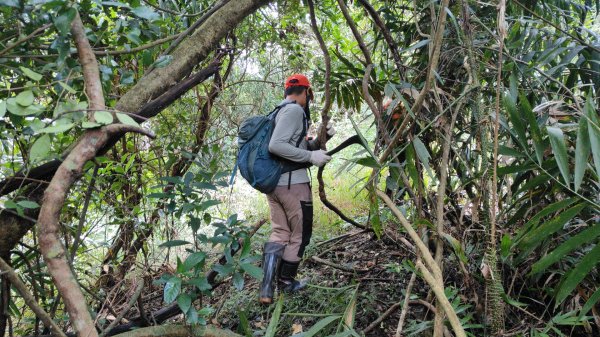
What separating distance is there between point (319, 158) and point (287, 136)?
0.25 m

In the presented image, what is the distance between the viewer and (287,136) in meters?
2.85

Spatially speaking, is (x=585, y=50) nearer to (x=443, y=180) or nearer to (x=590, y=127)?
(x=590, y=127)

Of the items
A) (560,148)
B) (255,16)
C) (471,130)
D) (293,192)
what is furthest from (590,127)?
(255,16)

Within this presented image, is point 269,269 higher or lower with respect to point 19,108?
lower

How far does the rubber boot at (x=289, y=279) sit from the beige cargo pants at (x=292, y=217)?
4cm

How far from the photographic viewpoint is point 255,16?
3.62 metres

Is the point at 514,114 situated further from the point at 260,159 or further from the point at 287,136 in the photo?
the point at 260,159

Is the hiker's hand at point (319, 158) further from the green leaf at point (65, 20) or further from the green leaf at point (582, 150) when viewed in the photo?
the green leaf at point (65, 20)

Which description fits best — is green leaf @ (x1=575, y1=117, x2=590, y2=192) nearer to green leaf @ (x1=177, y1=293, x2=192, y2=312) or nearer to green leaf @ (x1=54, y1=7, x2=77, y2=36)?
green leaf @ (x1=177, y1=293, x2=192, y2=312)

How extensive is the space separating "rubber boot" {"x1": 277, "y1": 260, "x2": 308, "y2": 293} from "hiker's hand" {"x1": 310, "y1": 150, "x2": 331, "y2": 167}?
2.36 feet

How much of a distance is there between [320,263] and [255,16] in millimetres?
1937

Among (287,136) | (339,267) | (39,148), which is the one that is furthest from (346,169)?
(39,148)

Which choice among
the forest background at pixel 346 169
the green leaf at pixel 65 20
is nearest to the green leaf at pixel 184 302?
the forest background at pixel 346 169

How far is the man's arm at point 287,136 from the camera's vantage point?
111 inches
